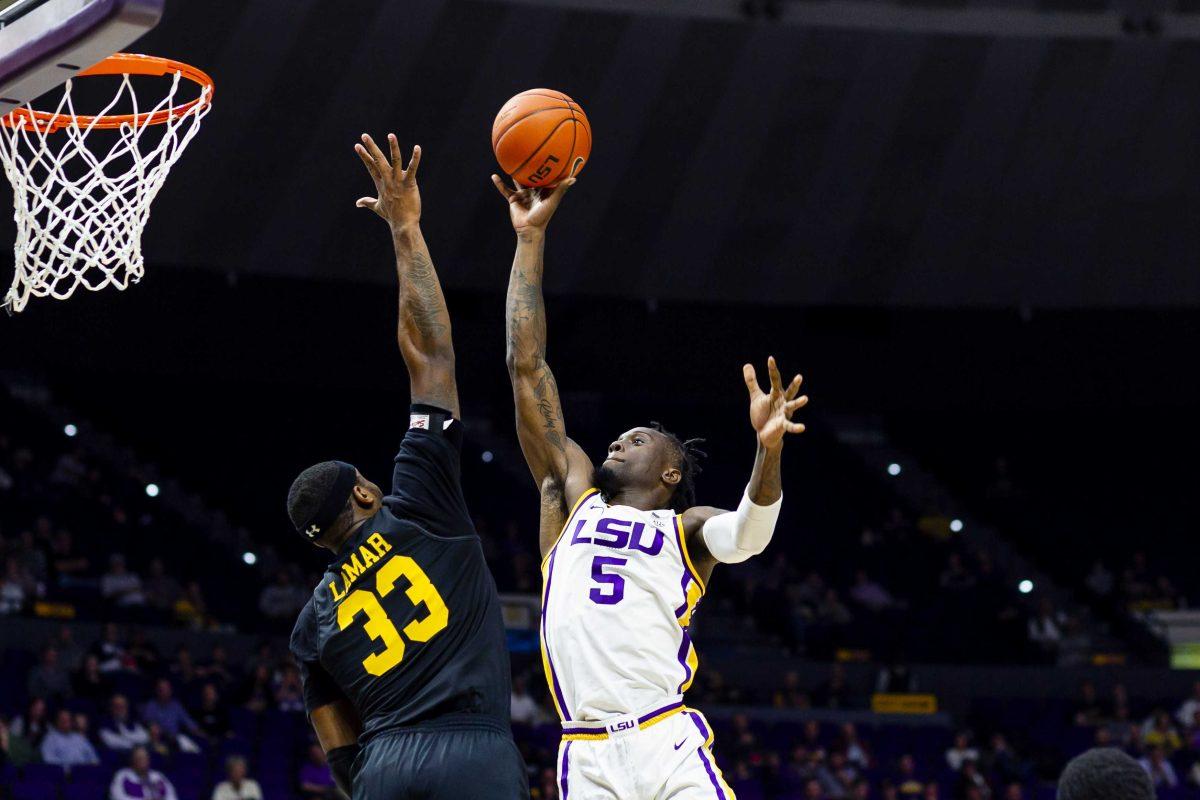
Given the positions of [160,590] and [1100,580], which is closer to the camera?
[160,590]

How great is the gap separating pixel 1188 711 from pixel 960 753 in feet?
9.64

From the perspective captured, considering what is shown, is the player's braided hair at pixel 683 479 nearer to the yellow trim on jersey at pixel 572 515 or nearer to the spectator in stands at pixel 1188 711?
the yellow trim on jersey at pixel 572 515

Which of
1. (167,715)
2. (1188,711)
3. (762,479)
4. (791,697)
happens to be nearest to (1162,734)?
(1188,711)

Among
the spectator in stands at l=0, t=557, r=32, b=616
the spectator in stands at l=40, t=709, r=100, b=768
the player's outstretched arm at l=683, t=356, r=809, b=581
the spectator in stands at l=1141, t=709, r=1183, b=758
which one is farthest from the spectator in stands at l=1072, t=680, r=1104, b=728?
the player's outstretched arm at l=683, t=356, r=809, b=581

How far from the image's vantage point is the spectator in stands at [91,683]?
43.8 ft

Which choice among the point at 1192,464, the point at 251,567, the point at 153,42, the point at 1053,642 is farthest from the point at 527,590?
the point at 1192,464

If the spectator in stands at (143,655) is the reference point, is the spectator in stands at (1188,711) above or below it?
above

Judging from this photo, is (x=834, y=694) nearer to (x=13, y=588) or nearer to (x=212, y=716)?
(x=212, y=716)

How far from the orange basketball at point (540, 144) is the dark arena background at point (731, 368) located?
7563mm

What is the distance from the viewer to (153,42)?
44.7 ft

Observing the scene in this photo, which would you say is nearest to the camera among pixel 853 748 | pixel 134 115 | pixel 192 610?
pixel 134 115

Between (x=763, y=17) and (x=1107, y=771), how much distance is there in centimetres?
1254

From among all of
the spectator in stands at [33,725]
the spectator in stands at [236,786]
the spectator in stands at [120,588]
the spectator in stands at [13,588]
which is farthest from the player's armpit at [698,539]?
the spectator in stands at [120,588]

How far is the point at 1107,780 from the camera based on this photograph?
3043mm
